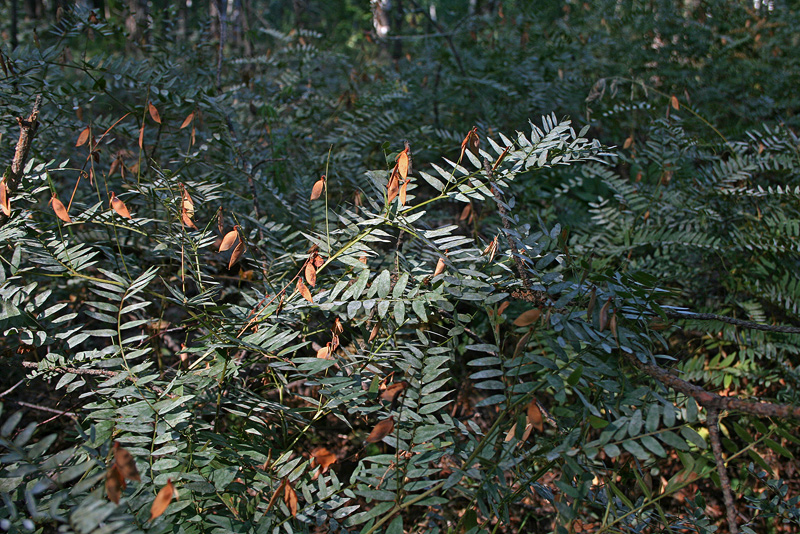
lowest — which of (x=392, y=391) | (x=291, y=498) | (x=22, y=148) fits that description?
(x=291, y=498)

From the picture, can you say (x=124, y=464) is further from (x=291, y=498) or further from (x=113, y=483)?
(x=291, y=498)

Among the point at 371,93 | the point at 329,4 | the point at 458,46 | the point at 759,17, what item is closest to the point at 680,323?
the point at 371,93

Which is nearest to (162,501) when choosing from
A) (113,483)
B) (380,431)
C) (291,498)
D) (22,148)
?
(113,483)

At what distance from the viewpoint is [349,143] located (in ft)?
7.78

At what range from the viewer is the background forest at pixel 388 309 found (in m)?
0.91

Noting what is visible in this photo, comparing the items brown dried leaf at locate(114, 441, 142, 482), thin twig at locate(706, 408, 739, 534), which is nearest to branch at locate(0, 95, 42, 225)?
brown dried leaf at locate(114, 441, 142, 482)

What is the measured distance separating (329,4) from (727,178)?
8613mm

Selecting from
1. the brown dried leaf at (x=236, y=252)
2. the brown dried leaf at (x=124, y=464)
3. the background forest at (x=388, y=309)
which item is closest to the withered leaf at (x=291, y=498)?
the background forest at (x=388, y=309)

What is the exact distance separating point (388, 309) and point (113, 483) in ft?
2.04

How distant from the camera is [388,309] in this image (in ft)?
3.78

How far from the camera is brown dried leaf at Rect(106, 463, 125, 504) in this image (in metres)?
0.66

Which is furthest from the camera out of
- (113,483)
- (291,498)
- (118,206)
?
(118,206)

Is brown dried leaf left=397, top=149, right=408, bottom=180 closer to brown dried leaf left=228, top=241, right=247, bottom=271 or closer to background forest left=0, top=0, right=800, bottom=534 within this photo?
background forest left=0, top=0, right=800, bottom=534

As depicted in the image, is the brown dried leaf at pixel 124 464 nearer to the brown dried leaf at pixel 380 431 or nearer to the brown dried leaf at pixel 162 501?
the brown dried leaf at pixel 162 501
